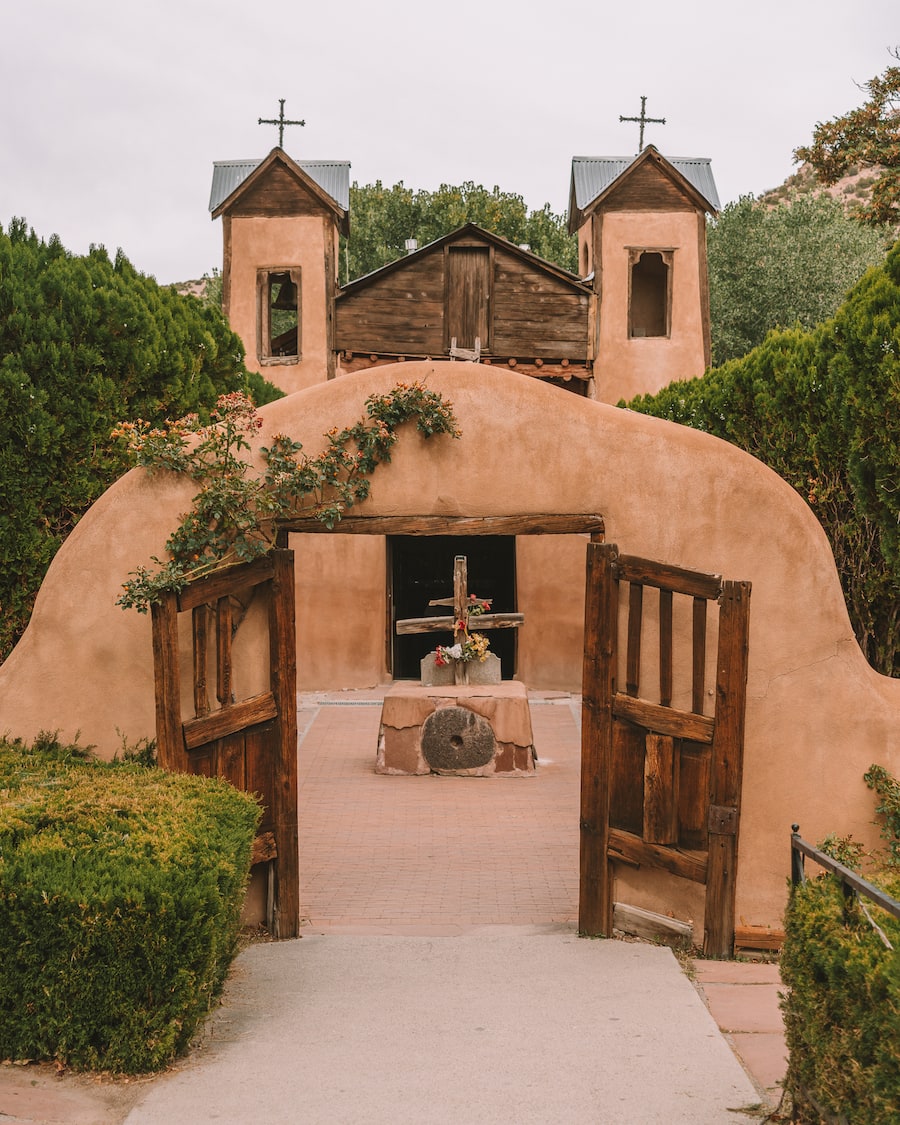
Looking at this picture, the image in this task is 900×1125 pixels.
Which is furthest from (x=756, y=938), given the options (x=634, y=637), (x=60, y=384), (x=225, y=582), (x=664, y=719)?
(x=60, y=384)

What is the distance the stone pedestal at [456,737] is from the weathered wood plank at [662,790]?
6.44 metres

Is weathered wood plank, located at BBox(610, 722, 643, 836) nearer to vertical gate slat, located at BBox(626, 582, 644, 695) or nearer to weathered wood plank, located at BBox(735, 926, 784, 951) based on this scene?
vertical gate slat, located at BBox(626, 582, 644, 695)

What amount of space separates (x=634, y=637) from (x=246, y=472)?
2696mm

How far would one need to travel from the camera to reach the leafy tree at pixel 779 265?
107ft

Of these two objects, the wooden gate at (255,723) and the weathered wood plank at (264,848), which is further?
the weathered wood plank at (264,848)

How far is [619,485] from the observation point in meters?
7.86

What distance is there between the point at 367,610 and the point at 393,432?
12.1 metres

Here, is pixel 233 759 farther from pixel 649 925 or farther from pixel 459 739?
pixel 459 739

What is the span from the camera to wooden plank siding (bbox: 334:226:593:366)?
71.4ft

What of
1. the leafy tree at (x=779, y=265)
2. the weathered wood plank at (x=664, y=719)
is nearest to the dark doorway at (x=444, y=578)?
the leafy tree at (x=779, y=265)

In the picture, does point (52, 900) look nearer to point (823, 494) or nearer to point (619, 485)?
point (619, 485)

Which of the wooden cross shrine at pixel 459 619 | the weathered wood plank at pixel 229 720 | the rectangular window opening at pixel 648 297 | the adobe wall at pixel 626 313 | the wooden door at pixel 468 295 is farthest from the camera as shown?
the rectangular window opening at pixel 648 297

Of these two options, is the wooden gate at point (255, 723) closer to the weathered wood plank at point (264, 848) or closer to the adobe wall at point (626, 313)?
the weathered wood plank at point (264, 848)

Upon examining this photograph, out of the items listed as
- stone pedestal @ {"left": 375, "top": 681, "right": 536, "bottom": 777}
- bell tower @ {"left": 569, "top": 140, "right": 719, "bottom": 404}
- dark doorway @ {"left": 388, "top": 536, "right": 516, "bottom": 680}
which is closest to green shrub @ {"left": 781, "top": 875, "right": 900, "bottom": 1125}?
stone pedestal @ {"left": 375, "top": 681, "right": 536, "bottom": 777}
